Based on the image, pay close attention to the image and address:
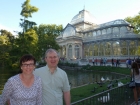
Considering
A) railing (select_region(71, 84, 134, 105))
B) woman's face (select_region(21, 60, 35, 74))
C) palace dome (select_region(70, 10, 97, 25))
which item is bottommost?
railing (select_region(71, 84, 134, 105))

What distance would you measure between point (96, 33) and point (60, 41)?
395 inches

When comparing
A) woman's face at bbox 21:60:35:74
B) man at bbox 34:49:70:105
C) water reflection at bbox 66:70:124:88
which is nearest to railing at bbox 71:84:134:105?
man at bbox 34:49:70:105

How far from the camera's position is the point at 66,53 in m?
45.0

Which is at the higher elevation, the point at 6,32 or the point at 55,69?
the point at 6,32

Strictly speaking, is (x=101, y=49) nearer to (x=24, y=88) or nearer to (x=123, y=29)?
(x=123, y=29)

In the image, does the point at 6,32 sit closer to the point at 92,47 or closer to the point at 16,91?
the point at 92,47

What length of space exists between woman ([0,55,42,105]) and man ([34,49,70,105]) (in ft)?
0.73

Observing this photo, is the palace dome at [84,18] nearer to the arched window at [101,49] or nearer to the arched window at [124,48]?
the arched window at [101,49]

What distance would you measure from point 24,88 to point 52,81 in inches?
21.8

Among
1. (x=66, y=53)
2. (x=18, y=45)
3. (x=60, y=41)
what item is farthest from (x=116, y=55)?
(x=18, y=45)

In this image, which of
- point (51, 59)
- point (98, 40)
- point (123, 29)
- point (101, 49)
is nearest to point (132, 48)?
point (123, 29)

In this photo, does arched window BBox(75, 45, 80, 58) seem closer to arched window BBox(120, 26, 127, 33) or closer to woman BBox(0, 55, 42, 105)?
arched window BBox(120, 26, 127, 33)

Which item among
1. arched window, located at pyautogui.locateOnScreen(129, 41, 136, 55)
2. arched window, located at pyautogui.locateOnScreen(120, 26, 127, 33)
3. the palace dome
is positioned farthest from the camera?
the palace dome

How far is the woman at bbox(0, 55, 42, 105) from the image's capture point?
8.73 feet
